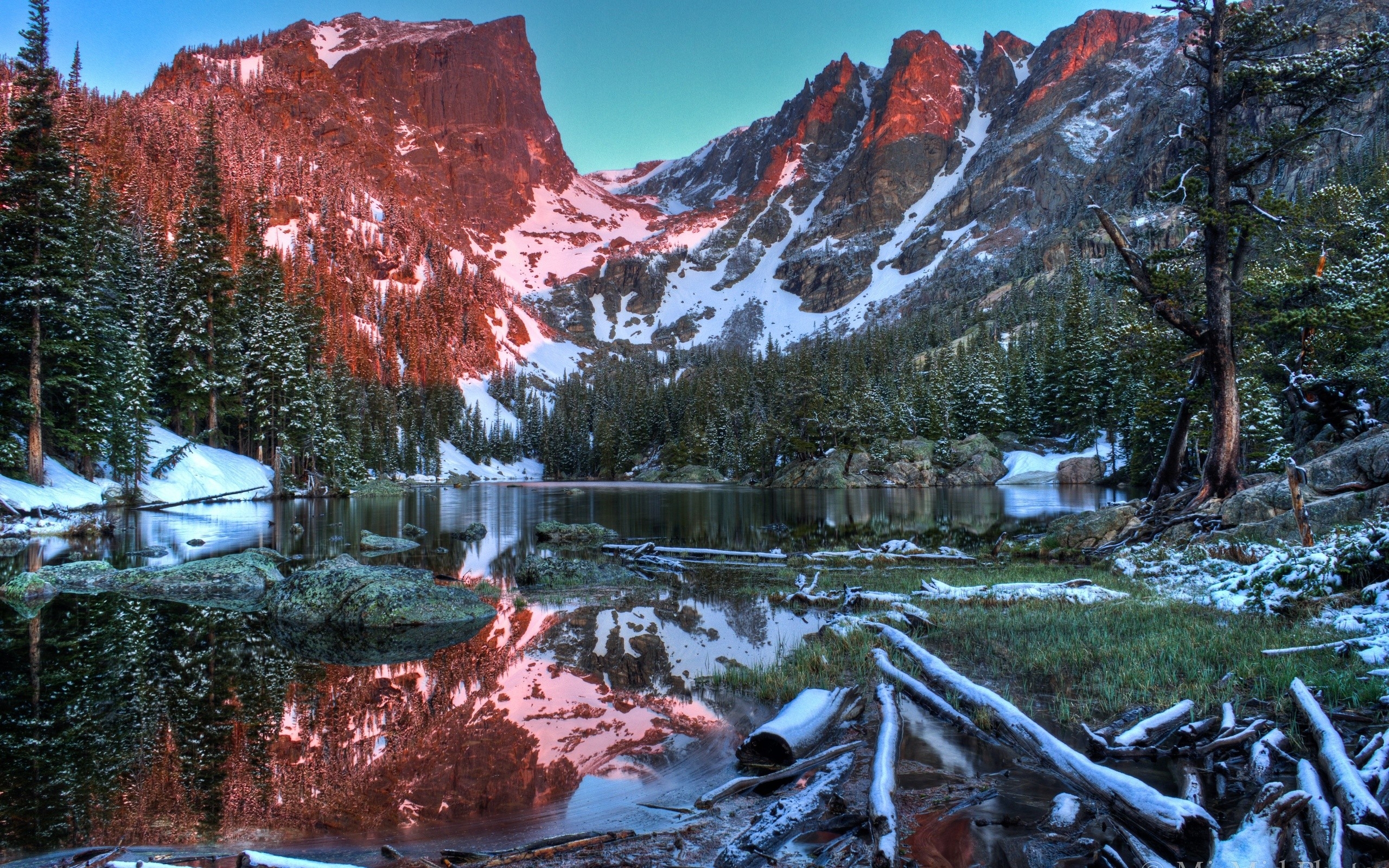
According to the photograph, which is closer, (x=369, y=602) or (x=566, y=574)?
(x=369, y=602)

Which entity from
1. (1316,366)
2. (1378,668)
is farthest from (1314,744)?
(1316,366)

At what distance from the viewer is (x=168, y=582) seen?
13812 mm

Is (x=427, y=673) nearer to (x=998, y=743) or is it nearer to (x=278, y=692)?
(x=278, y=692)

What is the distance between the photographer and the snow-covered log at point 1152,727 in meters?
4.51

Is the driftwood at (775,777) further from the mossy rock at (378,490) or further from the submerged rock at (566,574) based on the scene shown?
the mossy rock at (378,490)

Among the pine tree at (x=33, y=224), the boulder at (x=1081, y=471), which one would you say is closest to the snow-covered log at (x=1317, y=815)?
the pine tree at (x=33, y=224)

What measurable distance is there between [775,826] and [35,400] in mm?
33161

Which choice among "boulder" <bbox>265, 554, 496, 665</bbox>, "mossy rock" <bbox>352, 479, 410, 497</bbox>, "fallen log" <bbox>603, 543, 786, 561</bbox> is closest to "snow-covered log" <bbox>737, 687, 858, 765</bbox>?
"boulder" <bbox>265, 554, 496, 665</bbox>

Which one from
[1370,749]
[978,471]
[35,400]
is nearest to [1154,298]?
[1370,749]

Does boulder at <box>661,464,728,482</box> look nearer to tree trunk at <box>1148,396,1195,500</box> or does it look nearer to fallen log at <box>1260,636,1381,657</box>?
tree trunk at <box>1148,396,1195,500</box>

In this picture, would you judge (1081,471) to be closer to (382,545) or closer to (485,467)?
(382,545)

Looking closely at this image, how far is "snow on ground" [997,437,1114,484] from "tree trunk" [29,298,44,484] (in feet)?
216

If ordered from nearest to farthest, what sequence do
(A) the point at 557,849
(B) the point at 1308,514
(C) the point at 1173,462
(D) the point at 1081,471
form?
(A) the point at 557,849 < (B) the point at 1308,514 < (C) the point at 1173,462 < (D) the point at 1081,471

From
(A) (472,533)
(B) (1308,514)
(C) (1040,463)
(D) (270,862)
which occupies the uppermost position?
(C) (1040,463)
